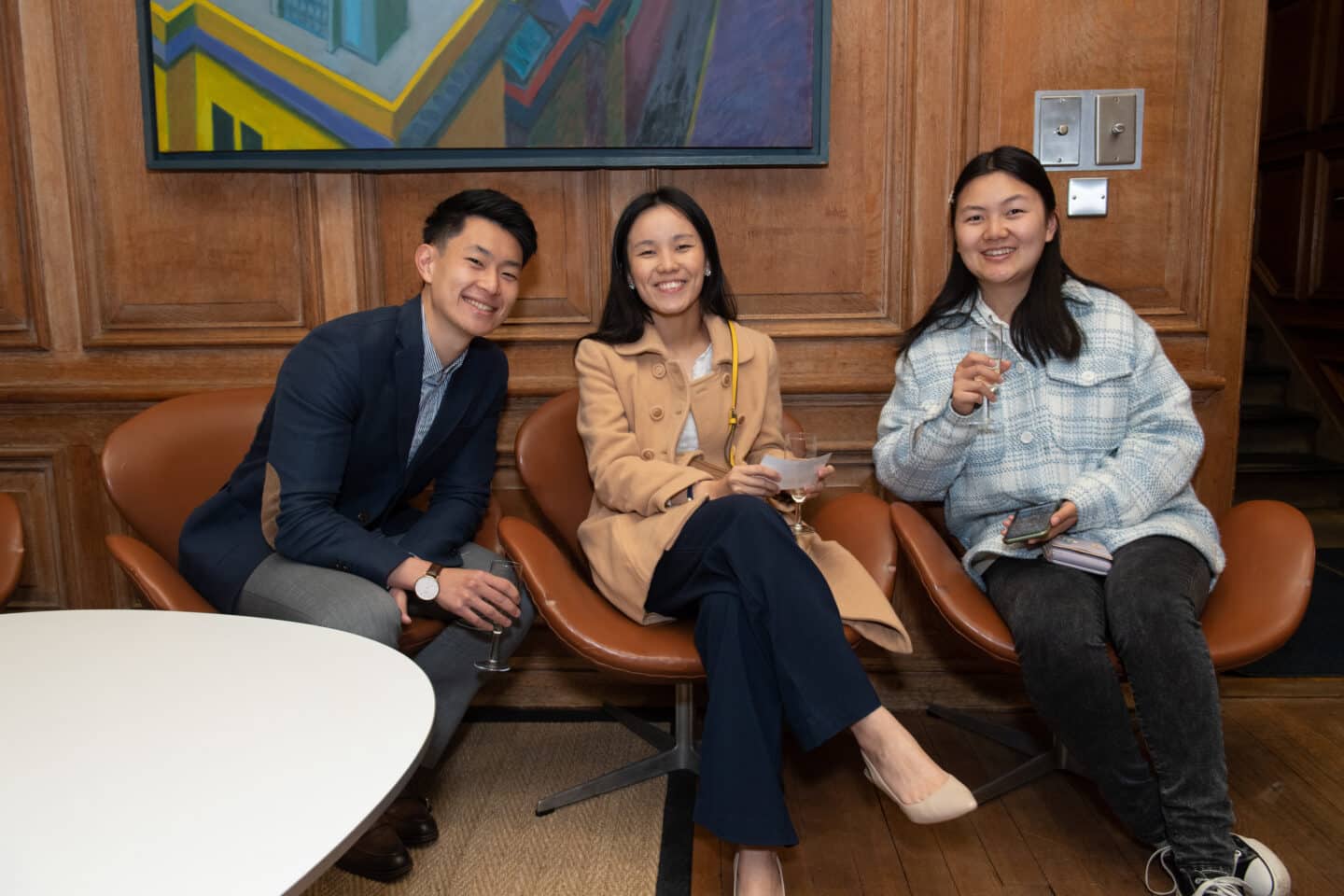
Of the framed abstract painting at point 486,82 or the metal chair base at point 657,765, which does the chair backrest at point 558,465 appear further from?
the framed abstract painting at point 486,82

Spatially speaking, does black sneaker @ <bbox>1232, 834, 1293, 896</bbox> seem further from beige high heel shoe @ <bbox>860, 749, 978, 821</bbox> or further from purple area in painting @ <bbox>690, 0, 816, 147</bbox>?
purple area in painting @ <bbox>690, 0, 816, 147</bbox>

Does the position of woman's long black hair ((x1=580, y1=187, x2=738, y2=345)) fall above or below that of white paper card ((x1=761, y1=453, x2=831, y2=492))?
above

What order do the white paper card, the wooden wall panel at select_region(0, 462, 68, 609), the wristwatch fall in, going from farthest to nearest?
the wooden wall panel at select_region(0, 462, 68, 609) < the wristwatch < the white paper card

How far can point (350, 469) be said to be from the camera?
7.62ft

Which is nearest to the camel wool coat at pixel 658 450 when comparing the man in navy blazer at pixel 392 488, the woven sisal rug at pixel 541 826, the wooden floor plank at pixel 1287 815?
the man in navy blazer at pixel 392 488

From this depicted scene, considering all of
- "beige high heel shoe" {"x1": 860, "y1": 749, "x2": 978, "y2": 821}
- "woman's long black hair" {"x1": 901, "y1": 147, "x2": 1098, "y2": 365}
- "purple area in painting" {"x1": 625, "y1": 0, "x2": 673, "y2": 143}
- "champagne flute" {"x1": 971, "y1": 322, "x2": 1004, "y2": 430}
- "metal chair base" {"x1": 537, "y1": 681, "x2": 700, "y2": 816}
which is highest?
"purple area in painting" {"x1": 625, "y1": 0, "x2": 673, "y2": 143}

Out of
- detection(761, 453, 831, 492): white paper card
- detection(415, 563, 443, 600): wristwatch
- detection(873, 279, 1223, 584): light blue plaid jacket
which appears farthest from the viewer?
detection(873, 279, 1223, 584): light blue plaid jacket

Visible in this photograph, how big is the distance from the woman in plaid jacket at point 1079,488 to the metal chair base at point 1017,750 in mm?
343

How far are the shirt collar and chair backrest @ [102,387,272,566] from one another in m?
0.48

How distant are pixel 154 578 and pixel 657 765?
122 cm

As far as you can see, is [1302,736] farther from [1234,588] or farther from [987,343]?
[987,343]

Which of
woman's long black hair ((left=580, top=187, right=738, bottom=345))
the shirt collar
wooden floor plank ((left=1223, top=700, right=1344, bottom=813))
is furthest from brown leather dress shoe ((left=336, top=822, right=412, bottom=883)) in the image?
wooden floor plank ((left=1223, top=700, right=1344, bottom=813))

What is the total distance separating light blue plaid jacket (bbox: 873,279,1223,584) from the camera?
230cm

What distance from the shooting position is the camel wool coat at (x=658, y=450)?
2189mm
